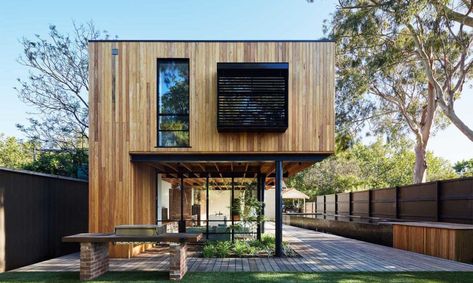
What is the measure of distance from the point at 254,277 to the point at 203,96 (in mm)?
4396

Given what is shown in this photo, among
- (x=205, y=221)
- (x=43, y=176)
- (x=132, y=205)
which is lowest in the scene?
(x=205, y=221)

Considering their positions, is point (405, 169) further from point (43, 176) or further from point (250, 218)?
point (43, 176)

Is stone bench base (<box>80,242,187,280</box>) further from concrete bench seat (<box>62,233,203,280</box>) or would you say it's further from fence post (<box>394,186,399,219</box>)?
fence post (<box>394,186,399,219</box>)

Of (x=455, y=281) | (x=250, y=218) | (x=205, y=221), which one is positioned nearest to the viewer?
(x=455, y=281)

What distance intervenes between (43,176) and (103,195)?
4.80 feet

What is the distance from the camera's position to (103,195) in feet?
Answer: 29.0

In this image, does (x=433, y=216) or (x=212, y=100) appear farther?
(x=433, y=216)

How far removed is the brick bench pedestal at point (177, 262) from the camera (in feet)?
21.1

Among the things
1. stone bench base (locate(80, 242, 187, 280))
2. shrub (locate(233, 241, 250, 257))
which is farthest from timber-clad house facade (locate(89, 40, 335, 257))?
stone bench base (locate(80, 242, 187, 280))

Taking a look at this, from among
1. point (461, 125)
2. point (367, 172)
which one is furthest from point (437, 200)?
point (367, 172)

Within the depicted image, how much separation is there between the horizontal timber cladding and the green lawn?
3052 millimetres

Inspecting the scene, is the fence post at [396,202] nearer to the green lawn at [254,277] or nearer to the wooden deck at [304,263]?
the wooden deck at [304,263]

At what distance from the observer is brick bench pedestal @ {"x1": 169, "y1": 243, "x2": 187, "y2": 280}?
6.44 m

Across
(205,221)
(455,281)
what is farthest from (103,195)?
(455,281)
